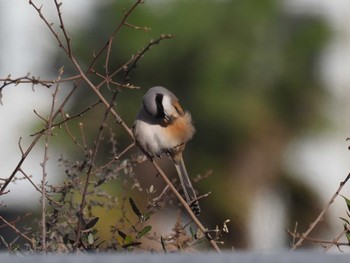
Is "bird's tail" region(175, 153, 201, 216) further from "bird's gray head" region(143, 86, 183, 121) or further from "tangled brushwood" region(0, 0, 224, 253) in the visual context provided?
"tangled brushwood" region(0, 0, 224, 253)

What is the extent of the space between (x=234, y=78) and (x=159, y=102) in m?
20.2

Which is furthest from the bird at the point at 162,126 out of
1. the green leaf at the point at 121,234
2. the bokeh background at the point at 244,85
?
the bokeh background at the point at 244,85


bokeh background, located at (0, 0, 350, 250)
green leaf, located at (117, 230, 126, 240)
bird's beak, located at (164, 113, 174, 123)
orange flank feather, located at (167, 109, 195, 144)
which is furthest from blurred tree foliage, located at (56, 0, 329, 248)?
green leaf, located at (117, 230, 126, 240)

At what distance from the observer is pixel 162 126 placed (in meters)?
6.91

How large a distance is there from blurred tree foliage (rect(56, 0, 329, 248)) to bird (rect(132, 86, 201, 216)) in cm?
1685

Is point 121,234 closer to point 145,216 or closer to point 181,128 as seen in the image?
point 145,216

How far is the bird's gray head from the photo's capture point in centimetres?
655

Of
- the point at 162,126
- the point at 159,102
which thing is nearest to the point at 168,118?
the point at 162,126

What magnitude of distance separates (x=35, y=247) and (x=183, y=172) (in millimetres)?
2892

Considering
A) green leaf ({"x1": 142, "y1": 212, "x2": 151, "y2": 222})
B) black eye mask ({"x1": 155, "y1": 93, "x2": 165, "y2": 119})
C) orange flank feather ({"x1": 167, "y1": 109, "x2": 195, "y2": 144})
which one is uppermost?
black eye mask ({"x1": 155, "y1": 93, "x2": 165, "y2": 119})

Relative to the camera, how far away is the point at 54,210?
4.29 meters

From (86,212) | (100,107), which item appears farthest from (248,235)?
(86,212)

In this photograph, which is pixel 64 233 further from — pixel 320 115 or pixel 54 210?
pixel 320 115

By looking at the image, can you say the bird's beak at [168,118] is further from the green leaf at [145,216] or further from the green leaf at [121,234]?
the green leaf at [121,234]
